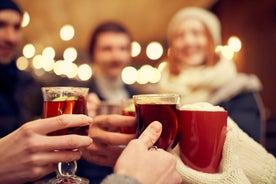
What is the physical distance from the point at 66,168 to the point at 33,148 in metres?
0.17

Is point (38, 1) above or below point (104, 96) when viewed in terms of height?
above

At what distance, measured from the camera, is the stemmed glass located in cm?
93

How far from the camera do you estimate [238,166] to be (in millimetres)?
908

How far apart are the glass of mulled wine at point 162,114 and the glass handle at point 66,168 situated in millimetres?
215

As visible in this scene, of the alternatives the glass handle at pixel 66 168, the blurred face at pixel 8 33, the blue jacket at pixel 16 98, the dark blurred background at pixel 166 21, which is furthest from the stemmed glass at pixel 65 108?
the dark blurred background at pixel 166 21

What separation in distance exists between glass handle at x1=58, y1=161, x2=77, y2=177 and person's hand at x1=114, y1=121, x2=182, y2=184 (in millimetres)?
234

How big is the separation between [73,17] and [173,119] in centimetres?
727

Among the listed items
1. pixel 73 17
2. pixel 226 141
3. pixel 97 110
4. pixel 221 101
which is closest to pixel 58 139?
pixel 226 141

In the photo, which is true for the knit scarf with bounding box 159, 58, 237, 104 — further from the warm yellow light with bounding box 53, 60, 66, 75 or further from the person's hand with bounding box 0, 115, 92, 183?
the warm yellow light with bounding box 53, 60, 66, 75

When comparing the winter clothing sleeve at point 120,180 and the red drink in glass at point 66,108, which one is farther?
the red drink in glass at point 66,108

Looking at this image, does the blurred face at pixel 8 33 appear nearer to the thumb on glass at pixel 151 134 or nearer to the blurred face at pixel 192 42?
the blurred face at pixel 192 42

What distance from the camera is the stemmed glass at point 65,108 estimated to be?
93 cm

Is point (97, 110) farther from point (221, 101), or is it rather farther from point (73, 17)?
point (73, 17)

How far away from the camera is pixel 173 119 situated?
94cm
